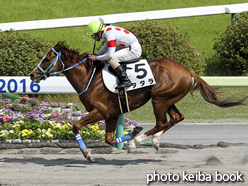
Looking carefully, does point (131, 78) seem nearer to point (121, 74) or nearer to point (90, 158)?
point (121, 74)

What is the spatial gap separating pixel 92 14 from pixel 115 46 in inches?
631

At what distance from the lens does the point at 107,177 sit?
470 cm

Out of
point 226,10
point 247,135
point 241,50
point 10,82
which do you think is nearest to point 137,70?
point 10,82

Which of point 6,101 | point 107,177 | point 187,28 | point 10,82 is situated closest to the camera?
point 107,177

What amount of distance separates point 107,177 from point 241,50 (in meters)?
8.23

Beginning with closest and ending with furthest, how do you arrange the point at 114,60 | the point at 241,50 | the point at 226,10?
the point at 114,60, the point at 241,50, the point at 226,10

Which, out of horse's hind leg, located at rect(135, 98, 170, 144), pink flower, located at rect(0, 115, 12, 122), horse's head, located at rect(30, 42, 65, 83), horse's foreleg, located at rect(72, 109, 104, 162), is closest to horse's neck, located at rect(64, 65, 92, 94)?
horse's head, located at rect(30, 42, 65, 83)

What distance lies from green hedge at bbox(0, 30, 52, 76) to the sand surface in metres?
4.20

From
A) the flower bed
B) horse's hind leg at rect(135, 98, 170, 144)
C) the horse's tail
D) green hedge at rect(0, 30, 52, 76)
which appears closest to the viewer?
horse's hind leg at rect(135, 98, 170, 144)

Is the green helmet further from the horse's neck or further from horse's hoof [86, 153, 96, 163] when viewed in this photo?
horse's hoof [86, 153, 96, 163]

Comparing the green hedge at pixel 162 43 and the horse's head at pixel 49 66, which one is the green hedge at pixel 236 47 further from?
the horse's head at pixel 49 66

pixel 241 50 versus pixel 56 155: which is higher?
pixel 241 50

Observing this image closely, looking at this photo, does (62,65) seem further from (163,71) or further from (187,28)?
→ (187,28)

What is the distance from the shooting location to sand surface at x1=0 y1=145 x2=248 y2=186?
4.54 metres
